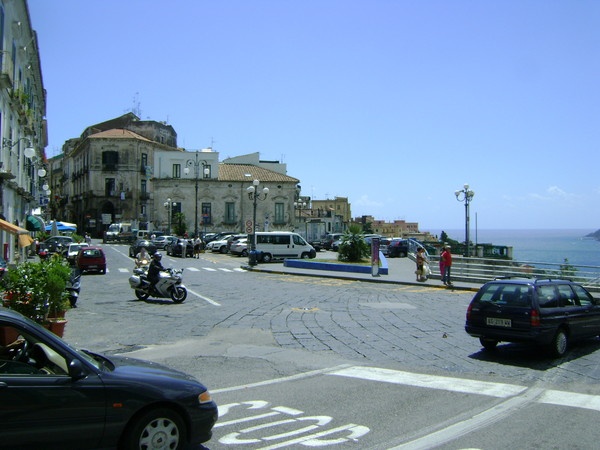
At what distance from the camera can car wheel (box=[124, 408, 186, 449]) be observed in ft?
15.8

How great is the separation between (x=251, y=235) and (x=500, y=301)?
28663 mm

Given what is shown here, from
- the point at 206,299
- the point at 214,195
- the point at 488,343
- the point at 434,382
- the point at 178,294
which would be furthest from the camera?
the point at 214,195

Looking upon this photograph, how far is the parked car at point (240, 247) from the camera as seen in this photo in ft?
153

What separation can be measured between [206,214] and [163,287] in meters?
49.6

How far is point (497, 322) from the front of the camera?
34.9ft

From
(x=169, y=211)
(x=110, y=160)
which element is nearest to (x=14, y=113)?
(x=169, y=211)

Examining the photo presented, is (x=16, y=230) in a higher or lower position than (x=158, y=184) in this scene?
lower

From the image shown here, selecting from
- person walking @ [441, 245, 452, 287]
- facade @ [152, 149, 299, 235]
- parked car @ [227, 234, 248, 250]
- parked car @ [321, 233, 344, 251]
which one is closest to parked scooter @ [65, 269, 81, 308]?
person walking @ [441, 245, 452, 287]

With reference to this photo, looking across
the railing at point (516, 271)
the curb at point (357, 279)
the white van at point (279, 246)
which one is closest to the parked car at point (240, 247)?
the white van at point (279, 246)

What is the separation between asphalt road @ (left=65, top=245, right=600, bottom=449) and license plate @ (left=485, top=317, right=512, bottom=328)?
65cm

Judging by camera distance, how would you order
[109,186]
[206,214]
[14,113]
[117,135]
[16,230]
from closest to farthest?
[16,230]
[14,113]
[206,214]
[109,186]
[117,135]

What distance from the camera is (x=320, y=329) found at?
43.2 feet

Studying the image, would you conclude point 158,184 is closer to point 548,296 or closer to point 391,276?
point 391,276

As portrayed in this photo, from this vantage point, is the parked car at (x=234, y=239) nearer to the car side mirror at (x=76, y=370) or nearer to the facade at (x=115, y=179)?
the facade at (x=115, y=179)
